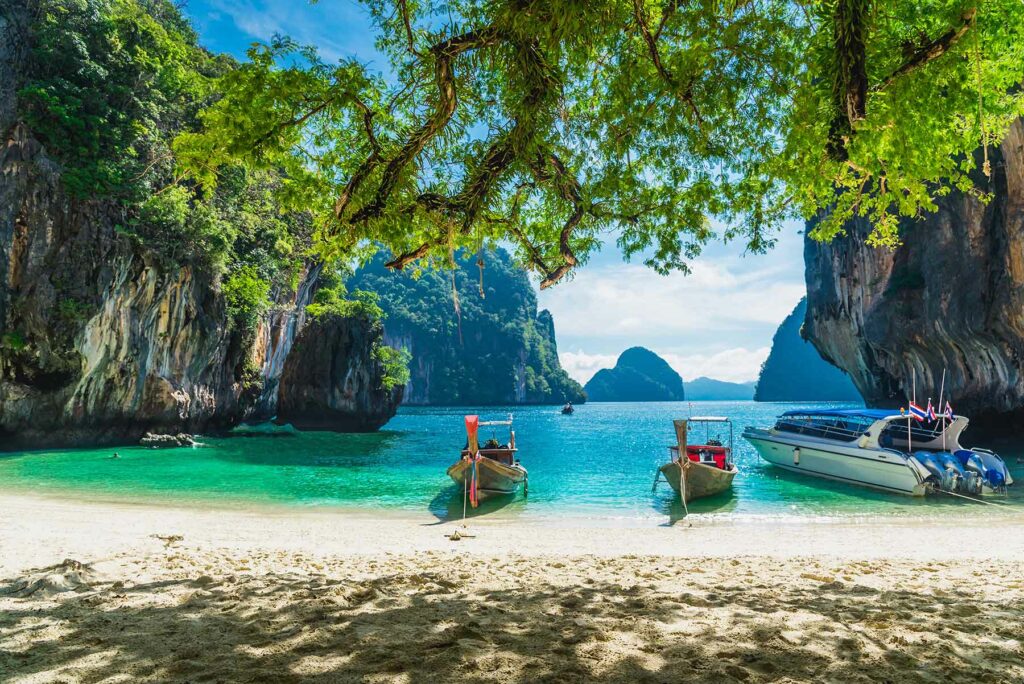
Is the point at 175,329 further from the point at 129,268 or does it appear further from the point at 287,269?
the point at 287,269

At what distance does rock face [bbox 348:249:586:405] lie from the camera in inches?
4387

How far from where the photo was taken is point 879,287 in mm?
27266

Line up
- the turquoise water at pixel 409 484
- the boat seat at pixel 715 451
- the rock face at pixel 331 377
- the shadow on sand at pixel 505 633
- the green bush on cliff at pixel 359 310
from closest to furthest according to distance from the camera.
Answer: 1. the shadow on sand at pixel 505 633
2. the turquoise water at pixel 409 484
3. the boat seat at pixel 715 451
4. the green bush on cliff at pixel 359 310
5. the rock face at pixel 331 377

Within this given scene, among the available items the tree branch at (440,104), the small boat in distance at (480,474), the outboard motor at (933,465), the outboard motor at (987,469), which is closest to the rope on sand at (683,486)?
the small boat in distance at (480,474)

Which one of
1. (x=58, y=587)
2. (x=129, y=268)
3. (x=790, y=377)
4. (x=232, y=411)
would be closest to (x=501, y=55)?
(x=58, y=587)

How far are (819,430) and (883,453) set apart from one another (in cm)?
364

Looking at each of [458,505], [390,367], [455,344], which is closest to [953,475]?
[458,505]

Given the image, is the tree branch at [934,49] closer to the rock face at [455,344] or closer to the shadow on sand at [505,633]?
the shadow on sand at [505,633]

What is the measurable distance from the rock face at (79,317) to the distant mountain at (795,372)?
15188cm

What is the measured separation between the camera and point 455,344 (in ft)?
378

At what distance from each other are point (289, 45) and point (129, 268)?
20581mm

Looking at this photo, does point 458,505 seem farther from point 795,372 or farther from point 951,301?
point 795,372

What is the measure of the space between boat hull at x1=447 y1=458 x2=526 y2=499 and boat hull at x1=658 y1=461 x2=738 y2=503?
4.24 metres

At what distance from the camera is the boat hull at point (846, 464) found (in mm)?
13469
